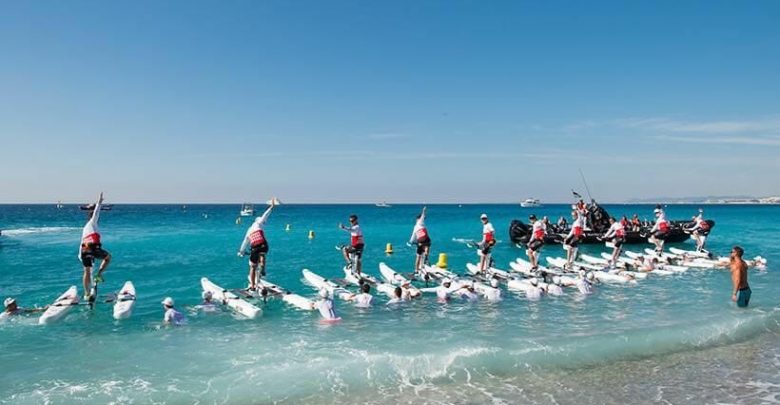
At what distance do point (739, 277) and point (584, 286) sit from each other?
566 centimetres

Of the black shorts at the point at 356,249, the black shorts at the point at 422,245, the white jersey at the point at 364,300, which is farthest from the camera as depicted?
the black shorts at the point at 422,245

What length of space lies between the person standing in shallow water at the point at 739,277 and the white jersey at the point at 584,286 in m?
5.06

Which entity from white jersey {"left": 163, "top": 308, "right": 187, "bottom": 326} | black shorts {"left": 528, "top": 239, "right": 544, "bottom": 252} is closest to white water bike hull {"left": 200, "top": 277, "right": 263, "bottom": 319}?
white jersey {"left": 163, "top": 308, "right": 187, "bottom": 326}

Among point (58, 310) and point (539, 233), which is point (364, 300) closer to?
point (58, 310)

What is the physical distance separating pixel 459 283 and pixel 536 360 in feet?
25.3

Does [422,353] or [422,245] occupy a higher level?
[422,245]

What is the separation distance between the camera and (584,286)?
2230 cm

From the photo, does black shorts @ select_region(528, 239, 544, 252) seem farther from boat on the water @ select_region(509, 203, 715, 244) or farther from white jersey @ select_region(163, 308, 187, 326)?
boat on the water @ select_region(509, 203, 715, 244)

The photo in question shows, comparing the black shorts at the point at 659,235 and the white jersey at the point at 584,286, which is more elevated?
the black shorts at the point at 659,235

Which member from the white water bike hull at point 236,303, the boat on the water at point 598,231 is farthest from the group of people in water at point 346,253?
the boat on the water at point 598,231

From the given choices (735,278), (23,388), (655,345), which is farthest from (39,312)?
(735,278)

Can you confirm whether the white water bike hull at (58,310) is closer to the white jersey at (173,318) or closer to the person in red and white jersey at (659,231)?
the white jersey at (173,318)

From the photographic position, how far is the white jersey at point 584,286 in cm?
2219

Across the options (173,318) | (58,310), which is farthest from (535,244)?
(58,310)
